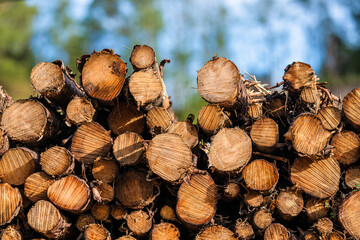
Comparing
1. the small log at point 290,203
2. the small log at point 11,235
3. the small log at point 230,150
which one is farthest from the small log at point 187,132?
the small log at point 11,235

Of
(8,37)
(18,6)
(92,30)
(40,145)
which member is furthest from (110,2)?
(40,145)

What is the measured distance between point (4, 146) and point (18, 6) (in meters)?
20.6

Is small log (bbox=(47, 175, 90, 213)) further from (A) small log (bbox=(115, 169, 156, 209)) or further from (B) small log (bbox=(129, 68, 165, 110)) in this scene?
(B) small log (bbox=(129, 68, 165, 110))

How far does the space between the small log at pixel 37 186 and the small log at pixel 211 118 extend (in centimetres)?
129

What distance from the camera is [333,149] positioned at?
2562 mm

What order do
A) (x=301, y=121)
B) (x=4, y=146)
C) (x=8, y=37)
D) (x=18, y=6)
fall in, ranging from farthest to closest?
1. (x=18, y=6)
2. (x=8, y=37)
3. (x=4, y=146)
4. (x=301, y=121)

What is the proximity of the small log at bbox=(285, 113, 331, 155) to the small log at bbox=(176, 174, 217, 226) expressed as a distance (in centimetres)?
71

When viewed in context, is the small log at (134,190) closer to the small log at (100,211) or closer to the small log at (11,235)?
the small log at (100,211)

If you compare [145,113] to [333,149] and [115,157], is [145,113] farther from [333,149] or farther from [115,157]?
[333,149]

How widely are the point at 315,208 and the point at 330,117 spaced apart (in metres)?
0.74

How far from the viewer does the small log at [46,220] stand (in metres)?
2.41

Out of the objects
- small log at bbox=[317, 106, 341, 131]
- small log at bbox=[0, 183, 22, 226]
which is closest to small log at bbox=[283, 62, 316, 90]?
small log at bbox=[317, 106, 341, 131]

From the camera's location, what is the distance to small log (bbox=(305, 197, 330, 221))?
8.34 ft

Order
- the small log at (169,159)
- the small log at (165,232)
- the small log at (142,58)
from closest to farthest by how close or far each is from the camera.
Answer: the small log at (169,159)
the small log at (165,232)
the small log at (142,58)
